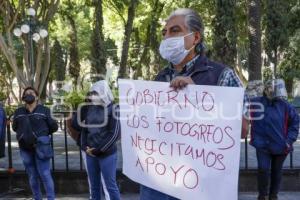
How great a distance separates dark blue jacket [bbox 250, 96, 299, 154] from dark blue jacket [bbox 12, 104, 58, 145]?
275 centimetres

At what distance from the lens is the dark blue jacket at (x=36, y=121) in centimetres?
671

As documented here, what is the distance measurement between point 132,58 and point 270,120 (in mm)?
34450

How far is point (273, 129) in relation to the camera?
6.67m

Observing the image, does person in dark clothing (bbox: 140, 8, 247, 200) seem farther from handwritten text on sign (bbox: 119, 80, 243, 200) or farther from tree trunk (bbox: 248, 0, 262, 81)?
tree trunk (bbox: 248, 0, 262, 81)

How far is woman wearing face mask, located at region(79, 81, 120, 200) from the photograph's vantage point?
20.1 feet

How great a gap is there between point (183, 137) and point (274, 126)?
155 inches

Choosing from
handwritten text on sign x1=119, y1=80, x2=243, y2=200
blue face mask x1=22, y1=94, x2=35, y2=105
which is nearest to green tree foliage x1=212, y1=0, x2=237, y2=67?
blue face mask x1=22, y1=94, x2=35, y2=105

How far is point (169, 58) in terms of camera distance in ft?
9.79

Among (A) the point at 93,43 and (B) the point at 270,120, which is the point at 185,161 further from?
(A) the point at 93,43

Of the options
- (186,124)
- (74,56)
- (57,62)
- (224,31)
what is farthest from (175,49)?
(57,62)

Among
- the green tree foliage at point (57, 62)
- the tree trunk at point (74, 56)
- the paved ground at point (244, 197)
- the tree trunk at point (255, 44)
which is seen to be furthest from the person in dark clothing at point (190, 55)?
the green tree foliage at point (57, 62)

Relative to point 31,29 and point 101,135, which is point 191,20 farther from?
point 31,29

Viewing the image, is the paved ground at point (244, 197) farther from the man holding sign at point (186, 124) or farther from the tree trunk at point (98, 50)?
the tree trunk at point (98, 50)

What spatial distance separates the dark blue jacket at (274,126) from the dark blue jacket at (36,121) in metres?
2.75
